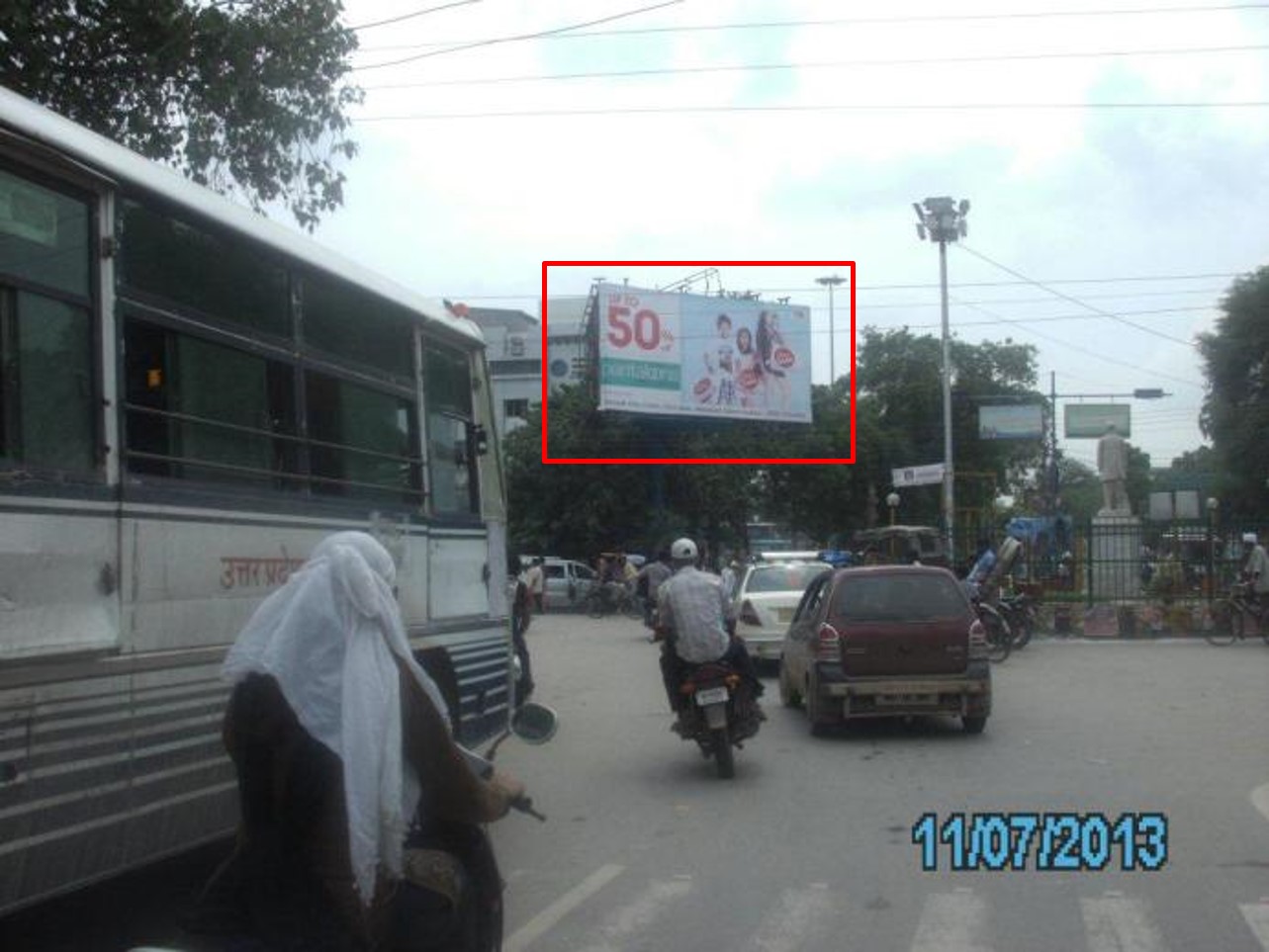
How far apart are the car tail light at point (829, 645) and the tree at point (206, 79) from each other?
624 centimetres

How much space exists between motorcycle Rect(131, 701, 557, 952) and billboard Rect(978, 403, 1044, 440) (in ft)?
155

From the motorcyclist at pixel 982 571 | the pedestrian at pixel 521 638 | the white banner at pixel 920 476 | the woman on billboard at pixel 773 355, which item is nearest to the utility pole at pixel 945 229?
the white banner at pixel 920 476

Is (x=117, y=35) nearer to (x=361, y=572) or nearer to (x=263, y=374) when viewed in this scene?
(x=263, y=374)

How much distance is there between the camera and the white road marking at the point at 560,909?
6000mm

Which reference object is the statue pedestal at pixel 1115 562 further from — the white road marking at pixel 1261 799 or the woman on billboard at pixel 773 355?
the woman on billboard at pixel 773 355

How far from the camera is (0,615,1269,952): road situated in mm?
6113

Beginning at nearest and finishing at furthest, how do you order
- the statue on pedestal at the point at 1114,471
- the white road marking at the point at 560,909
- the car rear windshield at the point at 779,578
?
the white road marking at the point at 560,909
the car rear windshield at the point at 779,578
the statue on pedestal at the point at 1114,471

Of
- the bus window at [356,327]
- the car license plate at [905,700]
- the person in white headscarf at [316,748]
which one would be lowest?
the car license plate at [905,700]

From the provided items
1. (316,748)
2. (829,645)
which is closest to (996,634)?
(829,645)

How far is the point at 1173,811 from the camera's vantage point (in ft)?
28.2

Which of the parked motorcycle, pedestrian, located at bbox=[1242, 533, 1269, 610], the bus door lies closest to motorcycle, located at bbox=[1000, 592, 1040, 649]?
the parked motorcycle

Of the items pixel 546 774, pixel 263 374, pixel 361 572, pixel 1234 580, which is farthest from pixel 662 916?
pixel 1234 580

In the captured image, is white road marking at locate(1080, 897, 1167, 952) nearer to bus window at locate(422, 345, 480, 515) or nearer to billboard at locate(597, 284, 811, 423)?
bus window at locate(422, 345, 480, 515)

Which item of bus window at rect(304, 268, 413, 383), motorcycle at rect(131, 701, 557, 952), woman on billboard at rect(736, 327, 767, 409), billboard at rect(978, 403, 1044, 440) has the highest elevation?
woman on billboard at rect(736, 327, 767, 409)
